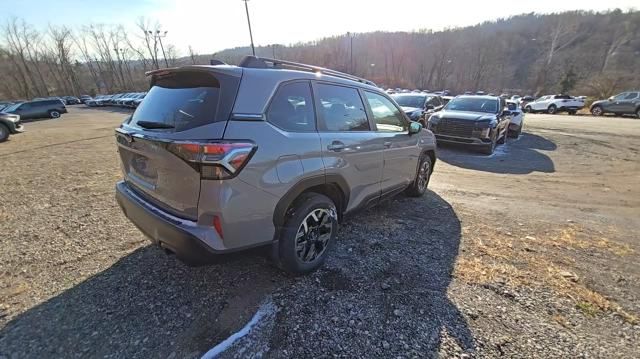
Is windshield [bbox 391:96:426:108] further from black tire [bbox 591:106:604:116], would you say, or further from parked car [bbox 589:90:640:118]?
black tire [bbox 591:106:604:116]

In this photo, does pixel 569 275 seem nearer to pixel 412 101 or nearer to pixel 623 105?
pixel 412 101

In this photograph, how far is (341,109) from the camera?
303cm

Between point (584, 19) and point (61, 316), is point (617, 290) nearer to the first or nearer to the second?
point (61, 316)

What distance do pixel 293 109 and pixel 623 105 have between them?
1182 inches

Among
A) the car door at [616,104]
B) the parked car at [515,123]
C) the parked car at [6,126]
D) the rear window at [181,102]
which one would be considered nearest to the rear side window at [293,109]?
the rear window at [181,102]

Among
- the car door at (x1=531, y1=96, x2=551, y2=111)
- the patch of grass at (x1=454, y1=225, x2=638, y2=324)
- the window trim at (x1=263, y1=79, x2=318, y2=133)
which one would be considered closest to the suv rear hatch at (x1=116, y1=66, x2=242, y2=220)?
the window trim at (x1=263, y1=79, x2=318, y2=133)

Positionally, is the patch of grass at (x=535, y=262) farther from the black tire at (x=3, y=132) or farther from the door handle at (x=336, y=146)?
the black tire at (x=3, y=132)

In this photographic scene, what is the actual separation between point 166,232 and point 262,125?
1.05m

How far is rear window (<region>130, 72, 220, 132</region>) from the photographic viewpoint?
83.6 inches

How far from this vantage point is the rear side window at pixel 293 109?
2.31 meters

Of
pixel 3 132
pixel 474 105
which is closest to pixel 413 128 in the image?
pixel 474 105

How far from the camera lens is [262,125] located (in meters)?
2.17

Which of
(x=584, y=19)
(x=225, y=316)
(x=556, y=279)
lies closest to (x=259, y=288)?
(x=225, y=316)

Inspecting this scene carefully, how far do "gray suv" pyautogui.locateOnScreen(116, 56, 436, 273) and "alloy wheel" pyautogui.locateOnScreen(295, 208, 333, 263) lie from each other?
12 millimetres
